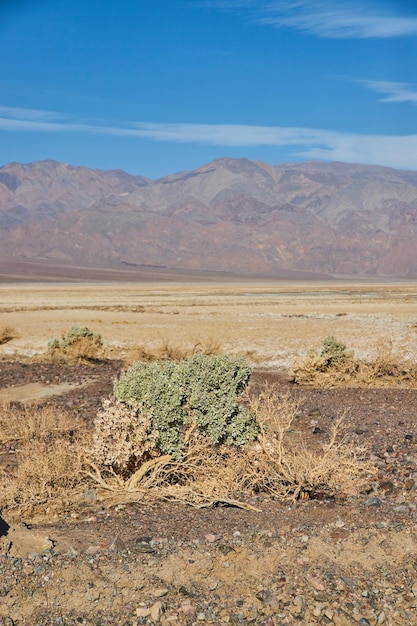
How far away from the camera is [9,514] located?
6.97 meters

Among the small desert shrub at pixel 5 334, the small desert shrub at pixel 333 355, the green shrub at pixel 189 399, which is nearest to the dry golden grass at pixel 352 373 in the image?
the small desert shrub at pixel 333 355

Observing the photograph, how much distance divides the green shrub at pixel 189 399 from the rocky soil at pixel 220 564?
1090 mm

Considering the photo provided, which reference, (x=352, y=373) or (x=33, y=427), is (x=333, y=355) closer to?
(x=352, y=373)

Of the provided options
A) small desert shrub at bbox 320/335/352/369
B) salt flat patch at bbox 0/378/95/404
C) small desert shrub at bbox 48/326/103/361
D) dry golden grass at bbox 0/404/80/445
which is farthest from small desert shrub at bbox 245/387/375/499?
small desert shrub at bbox 48/326/103/361

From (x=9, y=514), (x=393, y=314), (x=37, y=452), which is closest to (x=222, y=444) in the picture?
(x=37, y=452)

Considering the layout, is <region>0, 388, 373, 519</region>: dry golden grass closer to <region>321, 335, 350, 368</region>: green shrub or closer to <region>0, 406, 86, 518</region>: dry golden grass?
<region>0, 406, 86, 518</region>: dry golden grass

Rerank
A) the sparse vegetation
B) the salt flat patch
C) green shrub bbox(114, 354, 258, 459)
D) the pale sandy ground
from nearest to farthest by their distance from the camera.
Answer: the sparse vegetation < green shrub bbox(114, 354, 258, 459) < the salt flat patch < the pale sandy ground

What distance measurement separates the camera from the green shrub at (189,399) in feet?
27.1

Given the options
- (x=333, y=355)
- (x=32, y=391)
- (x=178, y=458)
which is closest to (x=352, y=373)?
(x=333, y=355)

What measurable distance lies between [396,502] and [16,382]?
31.2ft

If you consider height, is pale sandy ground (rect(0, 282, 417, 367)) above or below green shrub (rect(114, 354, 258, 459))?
below

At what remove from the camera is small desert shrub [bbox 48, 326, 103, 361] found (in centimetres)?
1822

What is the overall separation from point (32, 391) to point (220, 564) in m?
9.03

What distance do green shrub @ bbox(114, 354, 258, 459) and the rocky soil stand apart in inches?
42.9
